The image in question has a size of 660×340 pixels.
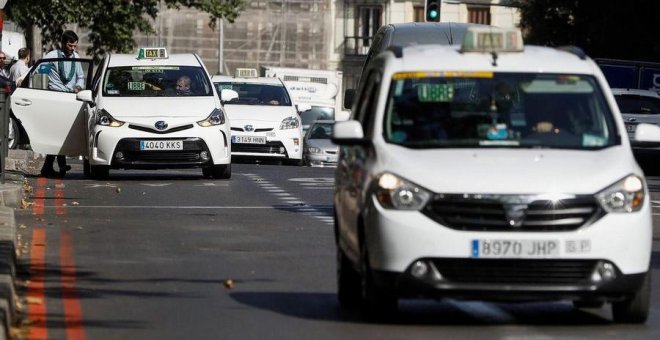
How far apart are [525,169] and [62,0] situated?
4216 cm

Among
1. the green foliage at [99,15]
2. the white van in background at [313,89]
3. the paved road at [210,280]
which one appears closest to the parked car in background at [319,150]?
the green foliage at [99,15]

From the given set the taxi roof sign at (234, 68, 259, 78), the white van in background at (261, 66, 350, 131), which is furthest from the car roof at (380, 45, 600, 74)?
the white van in background at (261, 66, 350, 131)

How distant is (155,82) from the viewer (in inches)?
997

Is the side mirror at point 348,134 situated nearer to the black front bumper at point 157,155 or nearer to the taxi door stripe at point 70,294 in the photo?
the taxi door stripe at point 70,294

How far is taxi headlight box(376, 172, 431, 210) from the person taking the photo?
33.6 ft

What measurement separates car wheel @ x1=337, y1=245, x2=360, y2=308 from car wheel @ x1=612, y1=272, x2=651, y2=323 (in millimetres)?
1549

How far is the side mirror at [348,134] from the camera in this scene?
10.9m

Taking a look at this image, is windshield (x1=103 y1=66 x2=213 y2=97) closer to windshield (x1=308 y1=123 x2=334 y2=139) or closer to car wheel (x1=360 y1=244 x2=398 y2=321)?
car wheel (x1=360 y1=244 x2=398 y2=321)

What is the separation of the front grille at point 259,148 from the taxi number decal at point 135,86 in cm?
1006

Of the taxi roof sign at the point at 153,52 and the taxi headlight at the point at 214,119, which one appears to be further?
the taxi roof sign at the point at 153,52

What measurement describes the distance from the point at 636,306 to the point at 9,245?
4.81 metres

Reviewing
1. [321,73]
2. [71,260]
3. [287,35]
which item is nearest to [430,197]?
[71,260]

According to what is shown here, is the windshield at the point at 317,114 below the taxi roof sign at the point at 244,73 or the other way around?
below

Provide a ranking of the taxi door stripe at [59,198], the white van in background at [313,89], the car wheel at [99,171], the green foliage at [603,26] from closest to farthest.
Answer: the taxi door stripe at [59,198] < the car wheel at [99,171] < the green foliage at [603,26] < the white van in background at [313,89]
